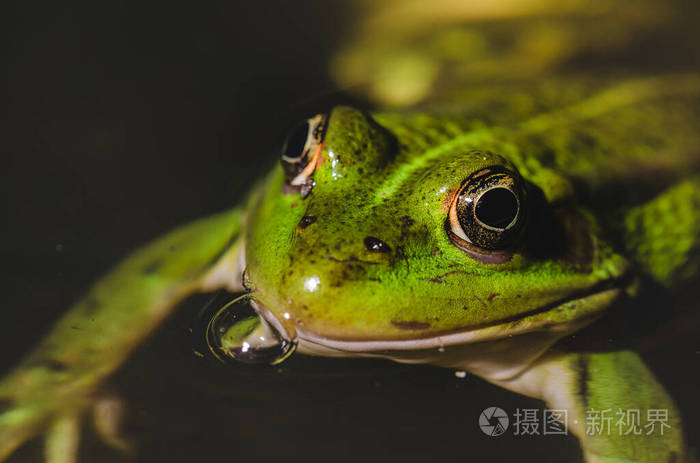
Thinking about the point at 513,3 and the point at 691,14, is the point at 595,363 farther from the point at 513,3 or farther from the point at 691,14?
the point at 691,14

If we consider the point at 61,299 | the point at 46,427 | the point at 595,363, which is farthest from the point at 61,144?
the point at 595,363

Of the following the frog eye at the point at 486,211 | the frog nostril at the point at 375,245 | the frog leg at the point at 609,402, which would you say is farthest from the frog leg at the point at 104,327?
the frog leg at the point at 609,402

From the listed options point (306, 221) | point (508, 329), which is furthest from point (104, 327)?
point (508, 329)

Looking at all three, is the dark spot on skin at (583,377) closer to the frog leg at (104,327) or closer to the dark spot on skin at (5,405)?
the frog leg at (104,327)

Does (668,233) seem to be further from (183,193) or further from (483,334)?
(183,193)

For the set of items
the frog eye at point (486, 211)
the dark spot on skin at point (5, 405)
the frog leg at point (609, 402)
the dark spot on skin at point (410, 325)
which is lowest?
the frog leg at point (609, 402)

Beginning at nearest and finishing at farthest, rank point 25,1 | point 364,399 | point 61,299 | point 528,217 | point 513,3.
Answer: point 528,217
point 364,399
point 61,299
point 25,1
point 513,3

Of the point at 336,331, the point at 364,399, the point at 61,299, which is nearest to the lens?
the point at 336,331
